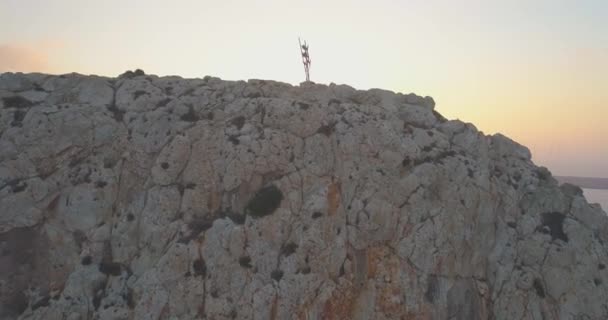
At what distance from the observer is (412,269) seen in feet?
118

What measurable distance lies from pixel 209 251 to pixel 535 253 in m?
28.1

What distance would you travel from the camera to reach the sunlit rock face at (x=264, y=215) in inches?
1331

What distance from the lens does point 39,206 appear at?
3709cm

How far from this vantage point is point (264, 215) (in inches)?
1451

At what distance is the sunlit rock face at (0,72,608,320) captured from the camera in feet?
111

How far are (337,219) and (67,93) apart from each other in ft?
97.2

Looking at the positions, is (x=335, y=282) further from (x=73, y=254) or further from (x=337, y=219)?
(x=73, y=254)

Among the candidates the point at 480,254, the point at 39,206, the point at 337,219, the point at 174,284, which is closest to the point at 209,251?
the point at 174,284

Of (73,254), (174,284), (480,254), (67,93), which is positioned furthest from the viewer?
(67,93)

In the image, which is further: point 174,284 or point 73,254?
point 73,254

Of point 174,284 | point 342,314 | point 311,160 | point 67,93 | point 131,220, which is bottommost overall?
point 342,314

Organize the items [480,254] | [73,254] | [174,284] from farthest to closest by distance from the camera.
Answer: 1. [480,254]
2. [73,254]
3. [174,284]

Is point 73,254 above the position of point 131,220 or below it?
below

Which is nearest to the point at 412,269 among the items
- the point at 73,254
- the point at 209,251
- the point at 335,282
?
the point at 335,282
